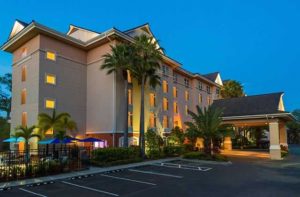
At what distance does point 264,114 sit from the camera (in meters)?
29.1

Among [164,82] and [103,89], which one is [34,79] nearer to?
[103,89]

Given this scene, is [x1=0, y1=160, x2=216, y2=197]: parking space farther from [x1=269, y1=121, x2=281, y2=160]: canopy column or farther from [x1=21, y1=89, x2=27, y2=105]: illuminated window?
[x1=21, y1=89, x2=27, y2=105]: illuminated window

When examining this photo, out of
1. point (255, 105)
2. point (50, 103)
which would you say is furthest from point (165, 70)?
point (50, 103)

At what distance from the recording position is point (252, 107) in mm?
32125

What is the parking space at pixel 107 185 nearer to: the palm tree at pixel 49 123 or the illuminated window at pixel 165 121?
the palm tree at pixel 49 123

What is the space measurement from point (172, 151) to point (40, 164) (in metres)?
16.6

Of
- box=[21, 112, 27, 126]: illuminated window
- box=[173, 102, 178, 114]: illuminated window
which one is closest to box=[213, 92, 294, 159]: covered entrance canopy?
box=[173, 102, 178, 114]: illuminated window

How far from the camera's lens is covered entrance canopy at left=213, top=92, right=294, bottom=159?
28620 mm

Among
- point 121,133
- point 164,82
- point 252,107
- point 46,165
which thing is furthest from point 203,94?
point 46,165

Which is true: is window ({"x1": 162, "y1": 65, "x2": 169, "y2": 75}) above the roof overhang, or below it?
above

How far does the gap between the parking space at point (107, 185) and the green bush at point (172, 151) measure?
37.1 feet

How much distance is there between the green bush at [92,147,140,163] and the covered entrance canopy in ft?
36.9

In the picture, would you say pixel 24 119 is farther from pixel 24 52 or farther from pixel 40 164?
pixel 40 164

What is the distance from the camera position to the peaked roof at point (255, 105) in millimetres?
29983
